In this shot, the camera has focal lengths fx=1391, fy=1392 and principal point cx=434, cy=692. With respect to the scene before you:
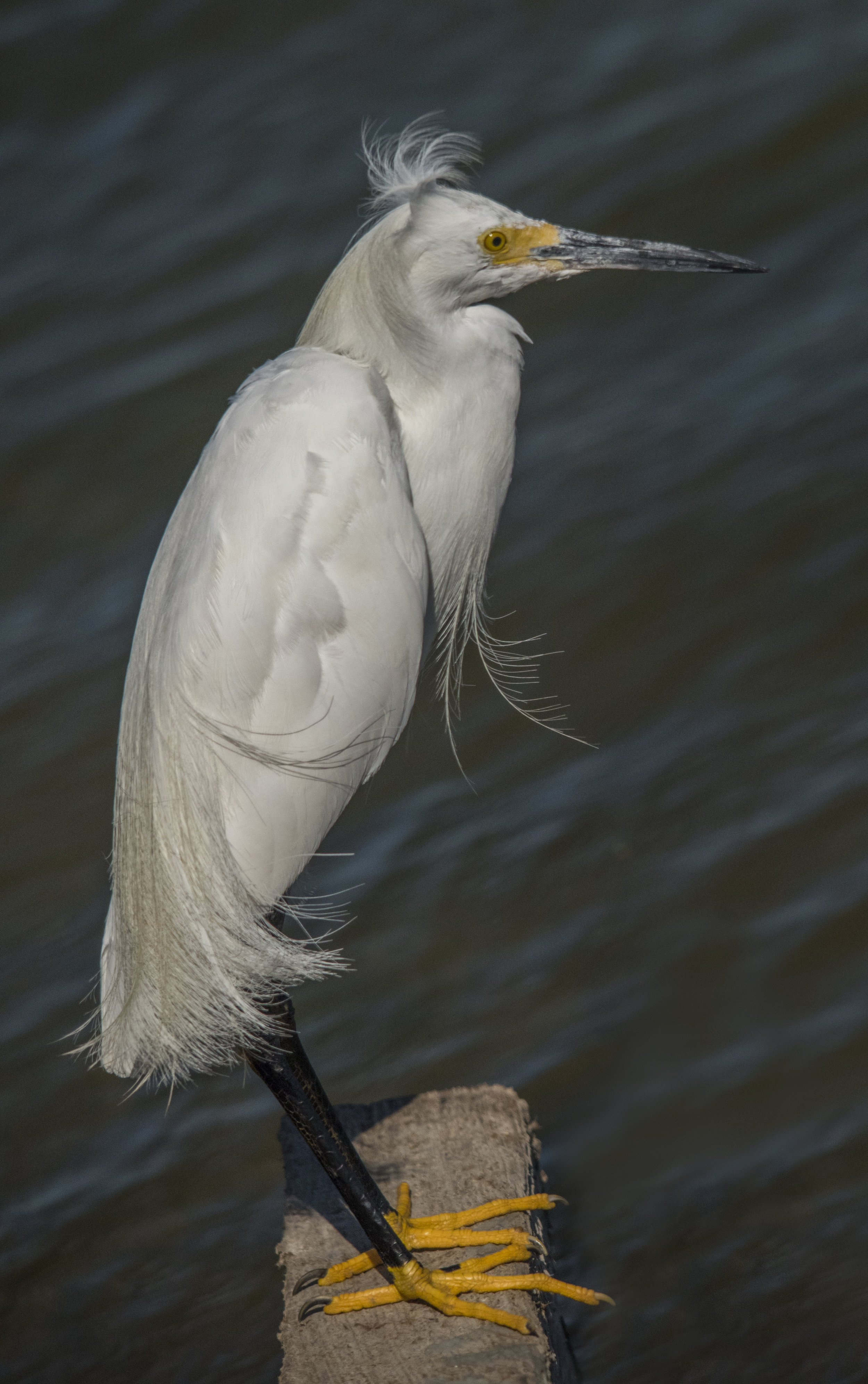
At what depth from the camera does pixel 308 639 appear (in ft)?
7.34

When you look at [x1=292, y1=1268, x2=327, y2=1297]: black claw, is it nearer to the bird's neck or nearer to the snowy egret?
the snowy egret

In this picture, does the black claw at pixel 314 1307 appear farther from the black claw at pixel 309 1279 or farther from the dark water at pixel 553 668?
the dark water at pixel 553 668

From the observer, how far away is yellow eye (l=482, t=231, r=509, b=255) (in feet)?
7.36

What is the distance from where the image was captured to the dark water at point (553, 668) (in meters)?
2.95

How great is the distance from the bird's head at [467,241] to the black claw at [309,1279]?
1662 millimetres

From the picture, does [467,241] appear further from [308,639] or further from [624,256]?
[308,639]

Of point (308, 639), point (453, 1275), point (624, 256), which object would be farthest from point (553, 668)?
point (453, 1275)

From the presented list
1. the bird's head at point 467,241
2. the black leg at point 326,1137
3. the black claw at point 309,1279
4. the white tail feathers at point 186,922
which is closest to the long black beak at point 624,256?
the bird's head at point 467,241

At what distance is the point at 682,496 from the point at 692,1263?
2632 mm

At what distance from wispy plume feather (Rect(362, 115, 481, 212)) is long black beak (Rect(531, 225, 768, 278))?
224 millimetres

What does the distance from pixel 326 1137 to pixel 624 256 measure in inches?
62.4

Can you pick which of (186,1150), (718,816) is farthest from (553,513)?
(186,1150)

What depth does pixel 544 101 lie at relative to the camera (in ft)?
20.1

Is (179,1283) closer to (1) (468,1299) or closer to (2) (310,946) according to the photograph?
(2) (310,946)
